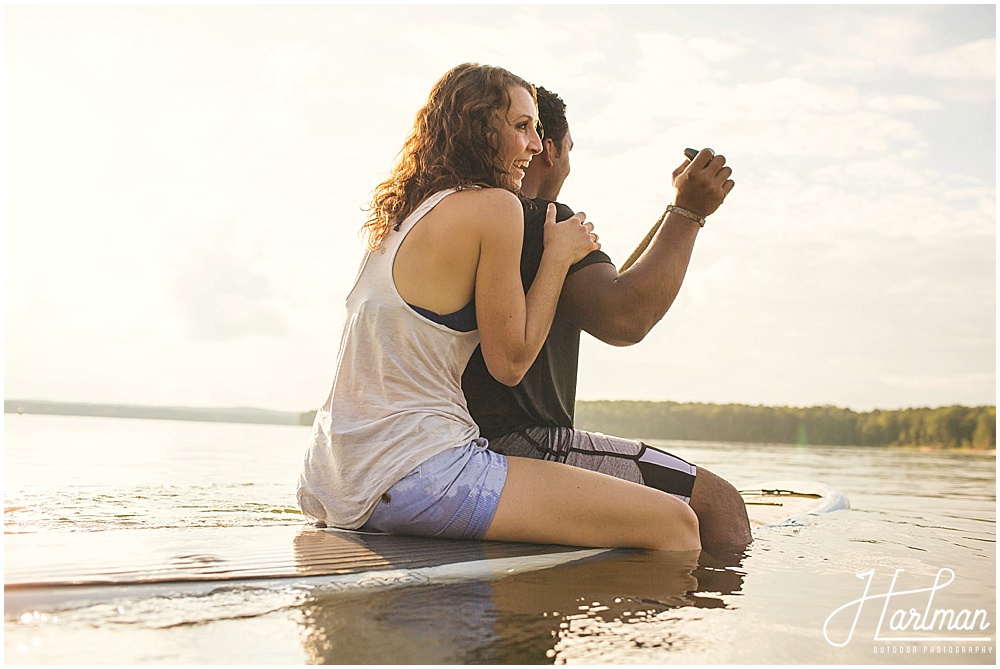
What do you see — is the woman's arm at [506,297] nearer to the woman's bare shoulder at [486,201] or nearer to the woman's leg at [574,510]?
the woman's bare shoulder at [486,201]

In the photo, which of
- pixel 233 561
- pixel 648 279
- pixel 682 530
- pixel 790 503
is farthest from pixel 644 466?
pixel 790 503

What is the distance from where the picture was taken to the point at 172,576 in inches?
71.0

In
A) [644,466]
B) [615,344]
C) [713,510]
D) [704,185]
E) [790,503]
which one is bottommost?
[790,503]

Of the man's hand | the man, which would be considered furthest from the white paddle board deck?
the man's hand

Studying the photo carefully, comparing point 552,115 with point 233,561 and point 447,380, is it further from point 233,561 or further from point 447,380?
point 233,561

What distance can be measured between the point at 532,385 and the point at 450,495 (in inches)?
21.4

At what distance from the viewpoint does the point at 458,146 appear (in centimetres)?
252

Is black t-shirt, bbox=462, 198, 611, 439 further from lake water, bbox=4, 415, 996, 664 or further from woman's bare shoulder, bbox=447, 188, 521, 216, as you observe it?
lake water, bbox=4, 415, 996, 664

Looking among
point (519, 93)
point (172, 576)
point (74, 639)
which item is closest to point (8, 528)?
point (172, 576)

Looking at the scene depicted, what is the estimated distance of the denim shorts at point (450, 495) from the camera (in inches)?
89.4

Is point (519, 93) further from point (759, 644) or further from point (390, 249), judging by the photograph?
point (759, 644)

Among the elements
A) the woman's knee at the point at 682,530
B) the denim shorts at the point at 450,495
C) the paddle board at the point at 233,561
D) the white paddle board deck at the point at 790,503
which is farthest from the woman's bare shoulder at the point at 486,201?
the white paddle board deck at the point at 790,503

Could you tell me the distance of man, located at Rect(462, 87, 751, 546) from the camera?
2.62 m

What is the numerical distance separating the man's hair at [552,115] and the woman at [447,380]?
2.46 ft
